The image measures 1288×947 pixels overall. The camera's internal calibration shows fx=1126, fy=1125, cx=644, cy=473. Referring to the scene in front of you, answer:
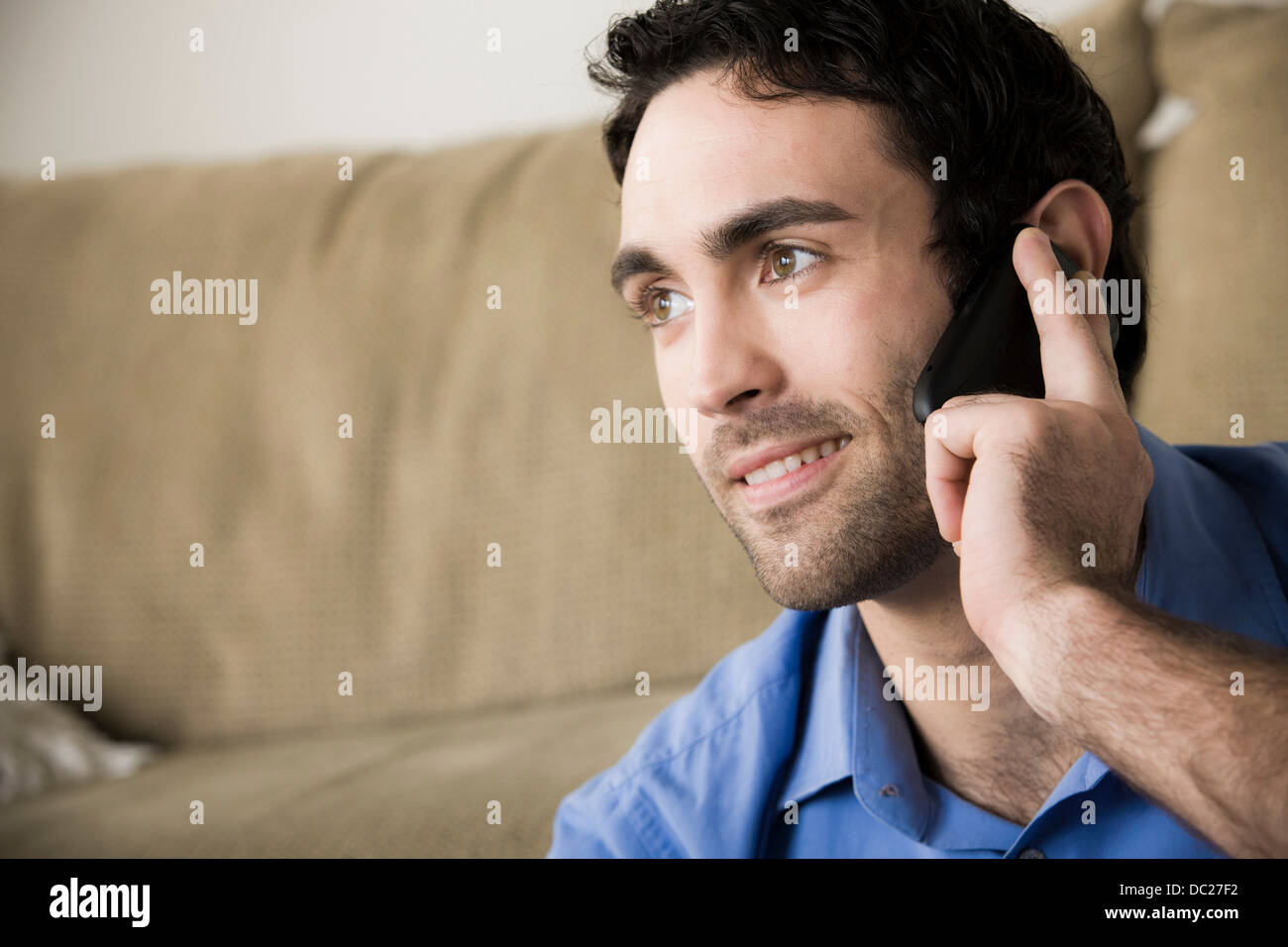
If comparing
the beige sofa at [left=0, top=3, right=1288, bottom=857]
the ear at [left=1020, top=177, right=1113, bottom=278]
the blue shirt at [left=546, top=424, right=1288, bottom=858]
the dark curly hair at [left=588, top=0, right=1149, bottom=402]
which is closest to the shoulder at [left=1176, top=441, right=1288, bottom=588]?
the blue shirt at [left=546, top=424, right=1288, bottom=858]

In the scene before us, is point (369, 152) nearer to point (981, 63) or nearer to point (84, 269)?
point (84, 269)

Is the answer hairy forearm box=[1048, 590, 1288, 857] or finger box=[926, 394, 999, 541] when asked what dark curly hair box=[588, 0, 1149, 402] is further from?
hairy forearm box=[1048, 590, 1288, 857]

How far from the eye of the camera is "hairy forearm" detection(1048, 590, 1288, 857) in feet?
1.79

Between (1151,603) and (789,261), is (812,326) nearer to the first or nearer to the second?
(789,261)

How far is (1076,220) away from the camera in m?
0.97

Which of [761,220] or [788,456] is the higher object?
[761,220]

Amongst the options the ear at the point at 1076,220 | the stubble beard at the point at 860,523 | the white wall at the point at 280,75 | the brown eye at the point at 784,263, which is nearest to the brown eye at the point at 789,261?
the brown eye at the point at 784,263

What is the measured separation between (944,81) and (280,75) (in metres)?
0.97

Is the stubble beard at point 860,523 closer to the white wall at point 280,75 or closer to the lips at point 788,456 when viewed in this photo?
the lips at point 788,456

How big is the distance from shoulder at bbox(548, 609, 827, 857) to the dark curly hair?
1.28 feet

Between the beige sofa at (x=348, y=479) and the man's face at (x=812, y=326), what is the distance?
0.58 m

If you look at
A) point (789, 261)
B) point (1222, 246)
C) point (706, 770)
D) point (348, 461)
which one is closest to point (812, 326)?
point (789, 261)

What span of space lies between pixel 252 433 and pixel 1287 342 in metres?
1.37

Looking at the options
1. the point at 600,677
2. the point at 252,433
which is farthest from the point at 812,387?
the point at 252,433
